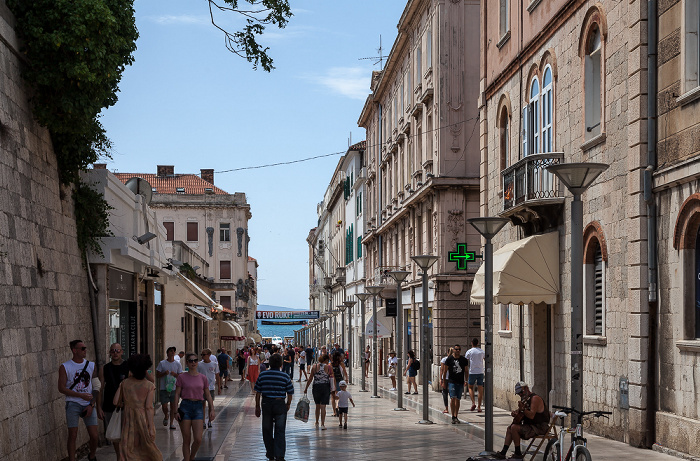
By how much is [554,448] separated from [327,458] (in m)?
4.30

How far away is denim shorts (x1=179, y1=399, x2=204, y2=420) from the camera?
14.9 meters

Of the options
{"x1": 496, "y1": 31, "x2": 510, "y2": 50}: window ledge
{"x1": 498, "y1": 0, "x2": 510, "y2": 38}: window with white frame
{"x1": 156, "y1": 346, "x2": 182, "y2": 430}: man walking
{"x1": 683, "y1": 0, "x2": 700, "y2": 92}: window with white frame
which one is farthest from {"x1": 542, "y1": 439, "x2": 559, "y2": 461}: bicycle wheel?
{"x1": 498, "y1": 0, "x2": 510, "y2": 38}: window with white frame

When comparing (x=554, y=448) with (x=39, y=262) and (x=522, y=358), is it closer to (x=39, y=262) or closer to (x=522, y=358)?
(x=39, y=262)

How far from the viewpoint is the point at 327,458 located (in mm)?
16000

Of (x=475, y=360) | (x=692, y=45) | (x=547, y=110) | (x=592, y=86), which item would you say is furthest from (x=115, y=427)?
(x=475, y=360)

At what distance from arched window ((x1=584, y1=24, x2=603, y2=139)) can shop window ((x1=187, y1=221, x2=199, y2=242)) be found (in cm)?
6691

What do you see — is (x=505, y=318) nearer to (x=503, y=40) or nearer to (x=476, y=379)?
(x=476, y=379)

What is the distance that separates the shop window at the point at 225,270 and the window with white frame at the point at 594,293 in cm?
6741

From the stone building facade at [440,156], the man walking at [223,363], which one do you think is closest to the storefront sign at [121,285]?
the stone building facade at [440,156]

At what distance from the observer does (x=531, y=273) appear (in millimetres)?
21203

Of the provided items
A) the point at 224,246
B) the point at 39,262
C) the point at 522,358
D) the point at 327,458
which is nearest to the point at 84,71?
the point at 39,262

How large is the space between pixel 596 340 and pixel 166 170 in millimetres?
74895

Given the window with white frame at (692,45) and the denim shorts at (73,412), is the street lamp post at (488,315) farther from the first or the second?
the denim shorts at (73,412)

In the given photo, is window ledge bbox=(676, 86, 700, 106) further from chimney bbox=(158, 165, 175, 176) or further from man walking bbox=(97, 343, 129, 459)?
chimney bbox=(158, 165, 175, 176)
